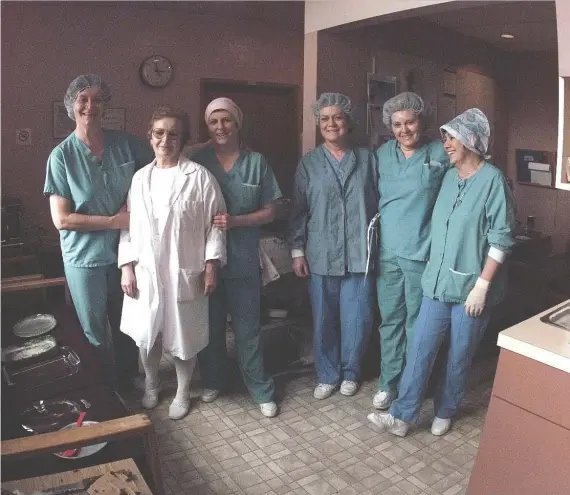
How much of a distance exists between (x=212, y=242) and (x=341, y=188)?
610mm

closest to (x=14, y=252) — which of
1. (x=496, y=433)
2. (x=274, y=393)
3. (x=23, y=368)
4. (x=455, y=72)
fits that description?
(x=23, y=368)

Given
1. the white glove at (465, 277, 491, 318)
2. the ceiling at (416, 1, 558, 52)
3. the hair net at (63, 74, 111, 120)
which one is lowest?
the white glove at (465, 277, 491, 318)

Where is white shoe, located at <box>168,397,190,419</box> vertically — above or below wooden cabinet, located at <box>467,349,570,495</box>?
below

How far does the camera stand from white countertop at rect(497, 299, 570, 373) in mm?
1385

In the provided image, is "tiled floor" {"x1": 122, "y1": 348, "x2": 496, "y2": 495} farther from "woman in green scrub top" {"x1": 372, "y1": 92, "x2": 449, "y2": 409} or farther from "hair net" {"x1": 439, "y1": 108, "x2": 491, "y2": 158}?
"hair net" {"x1": 439, "y1": 108, "x2": 491, "y2": 158}

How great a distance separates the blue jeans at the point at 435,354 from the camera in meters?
2.03

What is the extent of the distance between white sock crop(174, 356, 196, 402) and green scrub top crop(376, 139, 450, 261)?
0.96 m

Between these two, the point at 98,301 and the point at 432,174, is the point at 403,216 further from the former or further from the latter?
the point at 98,301

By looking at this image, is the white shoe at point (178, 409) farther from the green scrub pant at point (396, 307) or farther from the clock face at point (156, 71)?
the clock face at point (156, 71)

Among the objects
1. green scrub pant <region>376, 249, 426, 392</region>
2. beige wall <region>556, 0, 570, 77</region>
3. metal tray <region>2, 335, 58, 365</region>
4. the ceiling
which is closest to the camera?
beige wall <region>556, 0, 570, 77</region>

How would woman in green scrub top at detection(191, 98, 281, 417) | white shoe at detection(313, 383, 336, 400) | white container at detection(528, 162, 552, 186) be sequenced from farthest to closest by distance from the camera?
white container at detection(528, 162, 552, 186), white shoe at detection(313, 383, 336, 400), woman in green scrub top at detection(191, 98, 281, 417)

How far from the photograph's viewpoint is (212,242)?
209cm

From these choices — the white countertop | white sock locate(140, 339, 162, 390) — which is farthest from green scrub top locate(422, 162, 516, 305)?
white sock locate(140, 339, 162, 390)

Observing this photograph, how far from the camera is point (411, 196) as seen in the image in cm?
220
